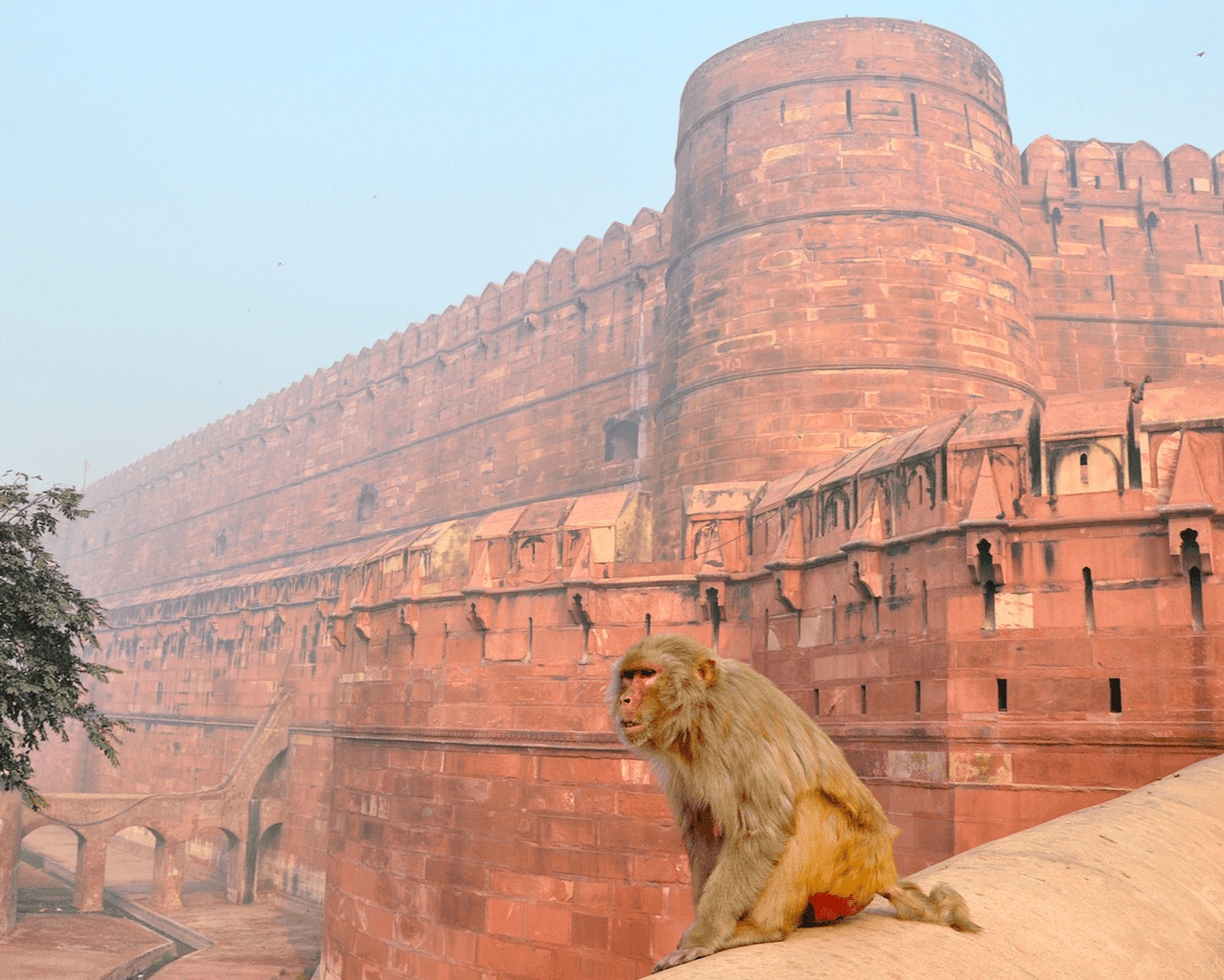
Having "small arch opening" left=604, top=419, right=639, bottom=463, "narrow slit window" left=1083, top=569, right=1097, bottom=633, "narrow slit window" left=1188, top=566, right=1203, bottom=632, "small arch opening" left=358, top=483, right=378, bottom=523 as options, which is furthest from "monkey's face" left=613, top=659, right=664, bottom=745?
"small arch opening" left=358, top=483, right=378, bottom=523

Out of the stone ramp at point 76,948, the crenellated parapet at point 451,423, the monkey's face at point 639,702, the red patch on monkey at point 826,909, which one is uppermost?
the crenellated parapet at point 451,423

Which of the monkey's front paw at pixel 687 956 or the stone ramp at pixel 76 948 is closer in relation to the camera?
the monkey's front paw at pixel 687 956

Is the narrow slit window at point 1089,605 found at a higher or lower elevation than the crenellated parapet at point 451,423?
lower

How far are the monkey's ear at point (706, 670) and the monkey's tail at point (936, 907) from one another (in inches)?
28.6

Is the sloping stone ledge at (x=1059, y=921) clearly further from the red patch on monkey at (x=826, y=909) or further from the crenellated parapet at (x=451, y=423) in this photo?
the crenellated parapet at (x=451, y=423)

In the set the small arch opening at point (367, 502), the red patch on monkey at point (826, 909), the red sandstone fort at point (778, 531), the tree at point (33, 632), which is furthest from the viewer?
the small arch opening at point (367, 502)

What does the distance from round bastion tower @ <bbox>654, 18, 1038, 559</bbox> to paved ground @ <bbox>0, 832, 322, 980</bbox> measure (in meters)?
10.0

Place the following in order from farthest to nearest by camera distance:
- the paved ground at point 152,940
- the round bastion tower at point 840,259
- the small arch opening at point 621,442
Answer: the small arch opening at point 621,442
the paved ground at point 152,940
the round bastion tower at point 840,259

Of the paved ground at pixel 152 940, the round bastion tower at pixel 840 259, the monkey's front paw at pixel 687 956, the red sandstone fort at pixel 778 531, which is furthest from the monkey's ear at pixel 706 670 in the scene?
the paved ground at pixel 152 940

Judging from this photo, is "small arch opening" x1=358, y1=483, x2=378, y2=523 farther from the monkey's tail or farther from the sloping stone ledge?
the monkey's tail

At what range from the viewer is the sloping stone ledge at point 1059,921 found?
2.28 m

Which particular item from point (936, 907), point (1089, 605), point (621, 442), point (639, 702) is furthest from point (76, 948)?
point (936, 907)

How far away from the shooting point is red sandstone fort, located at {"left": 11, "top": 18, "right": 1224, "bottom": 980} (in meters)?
7.00

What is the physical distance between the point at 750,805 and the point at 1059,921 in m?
0.79
